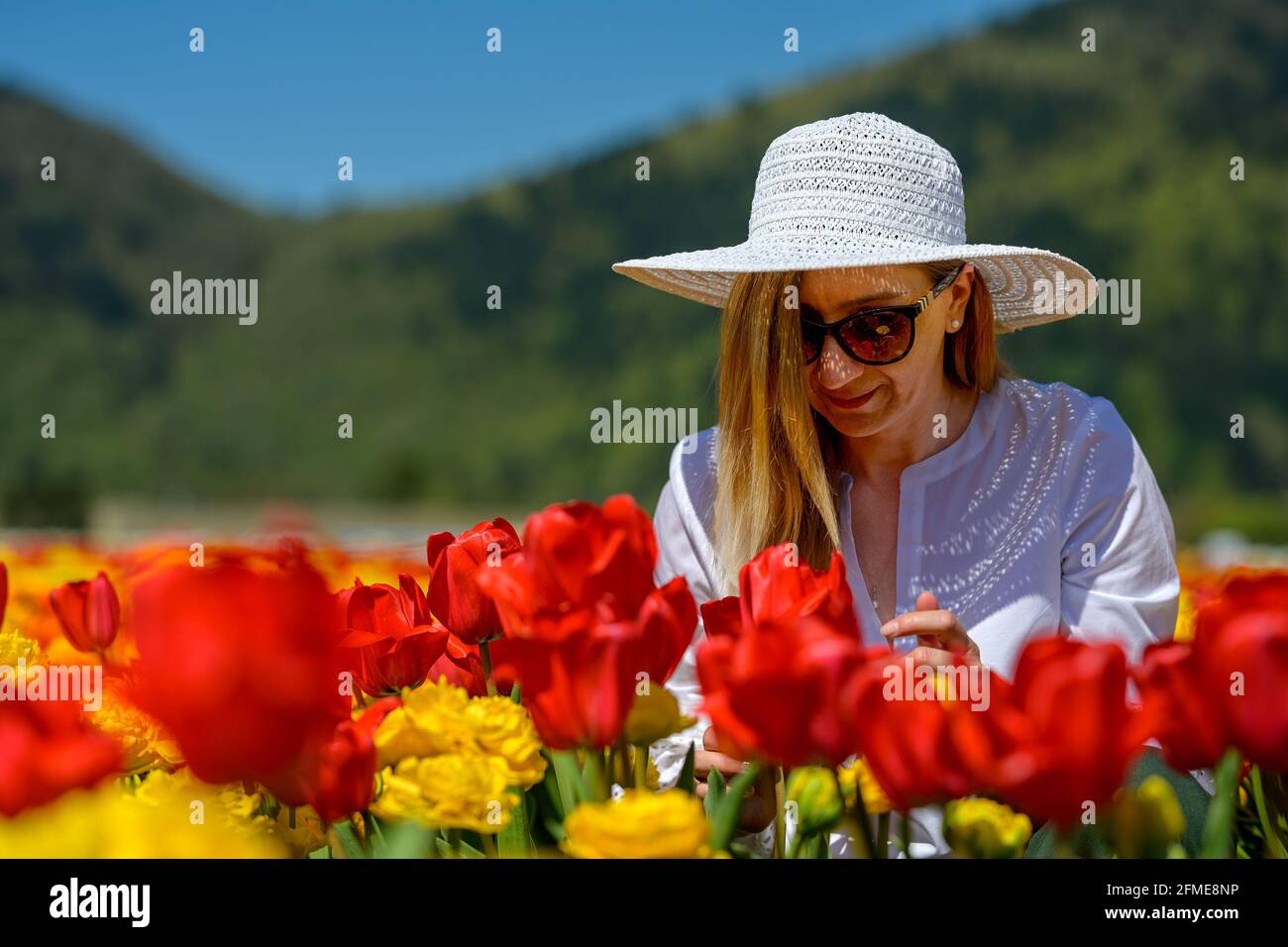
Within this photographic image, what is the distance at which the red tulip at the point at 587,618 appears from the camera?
2.33 feet

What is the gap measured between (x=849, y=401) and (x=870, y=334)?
102 mm

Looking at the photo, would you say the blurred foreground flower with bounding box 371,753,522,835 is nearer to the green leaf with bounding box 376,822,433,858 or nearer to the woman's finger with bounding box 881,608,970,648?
the green leaf with bounding box 376,822,433,858

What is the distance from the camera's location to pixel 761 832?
951mm

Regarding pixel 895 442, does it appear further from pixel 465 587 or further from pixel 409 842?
pixel 409 842

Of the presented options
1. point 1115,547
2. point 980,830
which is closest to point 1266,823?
point 980,830

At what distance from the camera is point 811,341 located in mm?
1738

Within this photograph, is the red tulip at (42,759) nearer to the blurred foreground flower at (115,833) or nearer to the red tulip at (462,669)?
the blurred foreground flower at (115,833)

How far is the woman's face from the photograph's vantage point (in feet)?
5.66

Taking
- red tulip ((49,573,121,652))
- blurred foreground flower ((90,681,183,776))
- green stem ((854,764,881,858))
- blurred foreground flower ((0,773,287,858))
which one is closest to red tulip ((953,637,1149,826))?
green stem ((854,764,881,858))

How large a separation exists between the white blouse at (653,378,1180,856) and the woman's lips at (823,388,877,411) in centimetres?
17
